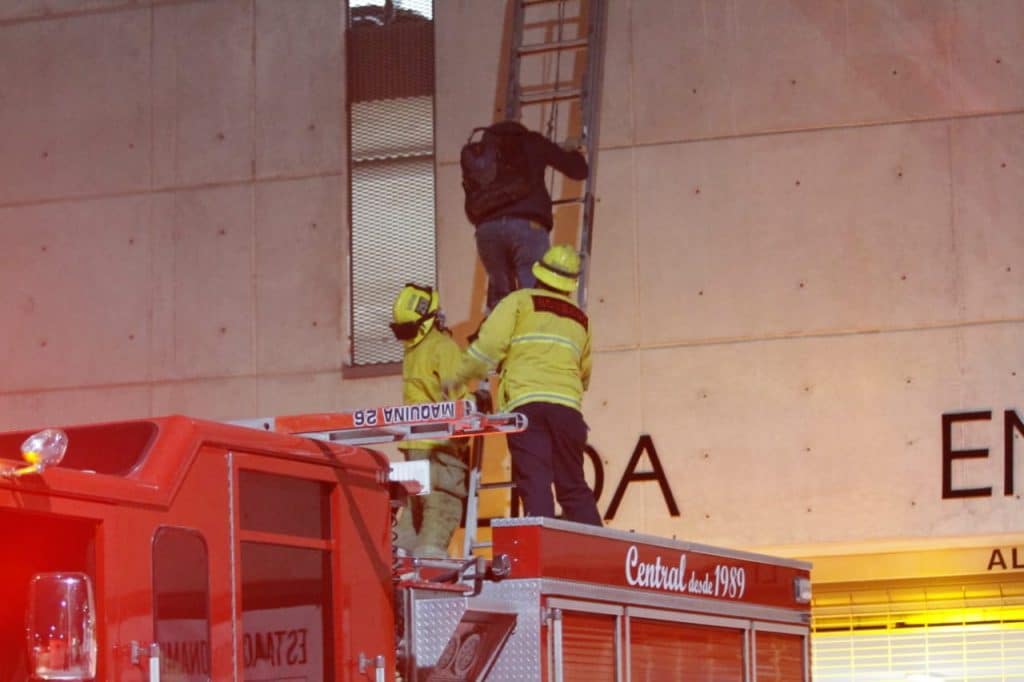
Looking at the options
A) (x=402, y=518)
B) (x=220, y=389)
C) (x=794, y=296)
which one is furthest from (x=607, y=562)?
(x=220, y=389)

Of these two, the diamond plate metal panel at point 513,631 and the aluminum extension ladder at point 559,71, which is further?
the aluminum extension ladder at point 559,71

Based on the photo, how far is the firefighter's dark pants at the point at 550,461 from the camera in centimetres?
759

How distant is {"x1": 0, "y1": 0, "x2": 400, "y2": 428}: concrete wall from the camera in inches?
456

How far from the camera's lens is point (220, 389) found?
11.6 metres

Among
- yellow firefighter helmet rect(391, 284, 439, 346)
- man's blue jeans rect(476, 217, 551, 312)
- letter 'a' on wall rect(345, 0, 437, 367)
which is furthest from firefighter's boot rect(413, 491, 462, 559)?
letter 'a' on wall rect(345, 0, 437, 367)

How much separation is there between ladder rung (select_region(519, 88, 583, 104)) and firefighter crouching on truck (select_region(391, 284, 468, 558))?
2613mm

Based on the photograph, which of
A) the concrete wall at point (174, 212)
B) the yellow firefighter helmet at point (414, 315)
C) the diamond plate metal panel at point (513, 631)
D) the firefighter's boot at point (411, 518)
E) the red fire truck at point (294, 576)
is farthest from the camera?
the concrete wall at point (174, 212)

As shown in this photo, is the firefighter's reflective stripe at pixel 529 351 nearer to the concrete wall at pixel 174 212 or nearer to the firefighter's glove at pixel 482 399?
the firefighter's glove at pixel 482 399

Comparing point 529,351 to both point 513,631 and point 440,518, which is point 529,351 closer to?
point 440,518

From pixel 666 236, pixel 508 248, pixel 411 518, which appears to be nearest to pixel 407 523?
pixel 411 518

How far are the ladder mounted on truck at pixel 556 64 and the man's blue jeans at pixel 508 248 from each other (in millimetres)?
1309

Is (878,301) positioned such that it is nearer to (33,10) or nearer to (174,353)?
(174,353)

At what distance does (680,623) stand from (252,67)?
6.40 m

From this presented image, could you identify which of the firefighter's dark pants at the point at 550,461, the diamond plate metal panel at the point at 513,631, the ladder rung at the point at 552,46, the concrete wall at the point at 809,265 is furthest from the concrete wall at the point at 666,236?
the diamond plate metal panel at the point at 513,631
